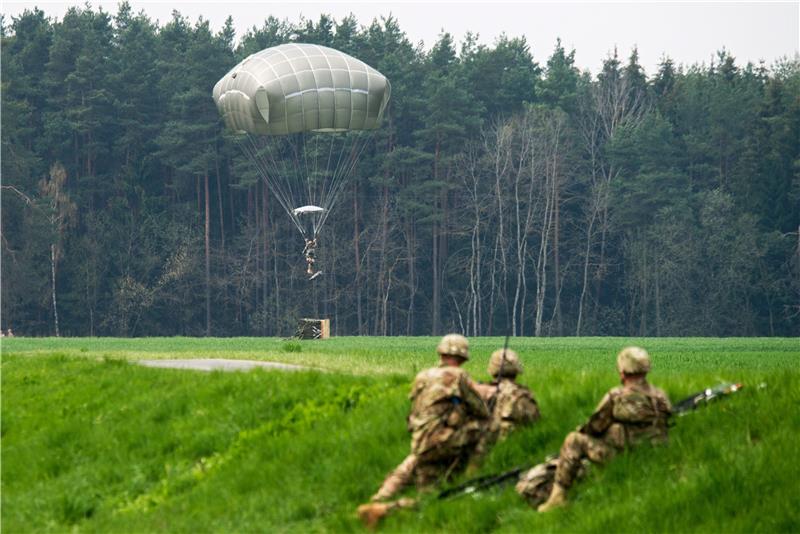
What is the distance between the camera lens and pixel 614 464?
14.1 m

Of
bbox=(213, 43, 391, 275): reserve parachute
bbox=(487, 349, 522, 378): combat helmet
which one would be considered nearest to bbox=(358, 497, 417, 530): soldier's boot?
bbox=(487, 349, 522, 378): combat helmet

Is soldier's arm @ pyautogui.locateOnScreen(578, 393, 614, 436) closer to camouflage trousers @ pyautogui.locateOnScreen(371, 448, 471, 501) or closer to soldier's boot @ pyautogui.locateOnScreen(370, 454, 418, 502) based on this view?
camouflage trousers @ pyautogui.locateOnScreen(371, 448, 471, 501)

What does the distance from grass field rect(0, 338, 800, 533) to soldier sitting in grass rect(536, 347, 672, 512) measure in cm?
17

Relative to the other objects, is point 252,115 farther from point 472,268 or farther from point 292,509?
point 472,268

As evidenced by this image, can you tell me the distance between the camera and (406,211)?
300 feet

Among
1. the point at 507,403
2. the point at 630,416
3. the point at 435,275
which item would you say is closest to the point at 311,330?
the point at 435,275

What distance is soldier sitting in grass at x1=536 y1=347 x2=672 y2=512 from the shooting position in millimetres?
13711

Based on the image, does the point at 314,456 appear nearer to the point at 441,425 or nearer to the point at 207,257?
the point at 441,425

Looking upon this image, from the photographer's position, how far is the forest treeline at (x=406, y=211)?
3533 inches

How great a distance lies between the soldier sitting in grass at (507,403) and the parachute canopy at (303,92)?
3067 centimetres

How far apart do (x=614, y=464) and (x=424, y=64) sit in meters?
86.9

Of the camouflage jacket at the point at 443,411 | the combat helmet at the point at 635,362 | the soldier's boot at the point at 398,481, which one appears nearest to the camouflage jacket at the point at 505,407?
the camouflage jacket at the point at 443,411

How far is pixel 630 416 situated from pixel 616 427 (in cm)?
21

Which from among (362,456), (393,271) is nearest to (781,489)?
(362,456)
